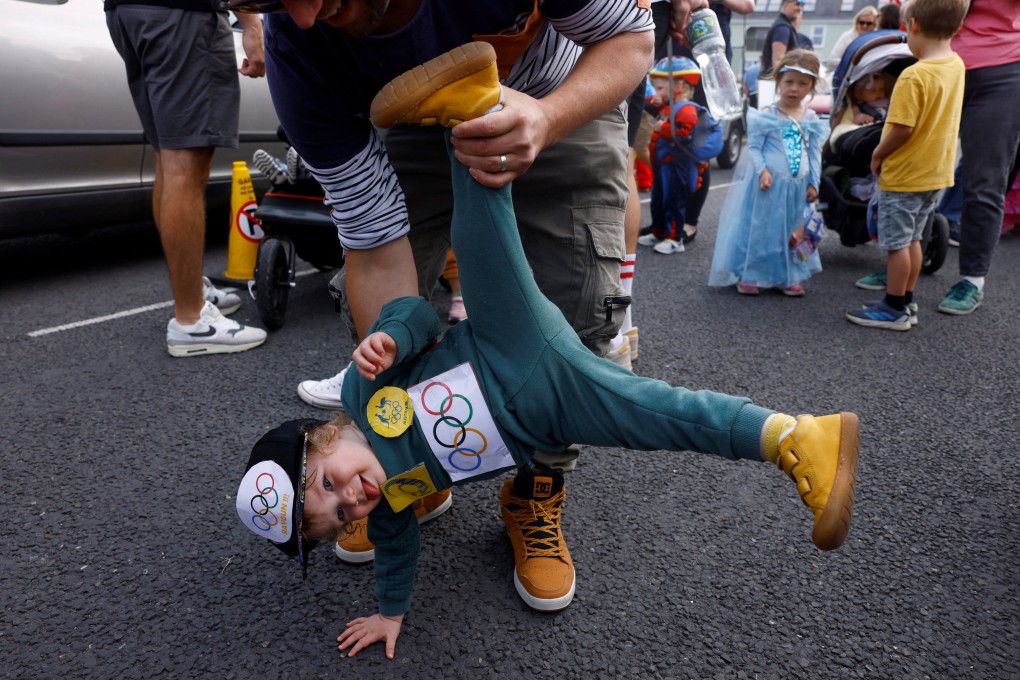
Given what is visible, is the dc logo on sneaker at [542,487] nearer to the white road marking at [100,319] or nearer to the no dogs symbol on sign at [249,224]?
→ the no dogs symbol on sign at [249,224]

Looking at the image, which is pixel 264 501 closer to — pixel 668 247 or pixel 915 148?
pixel 915 148

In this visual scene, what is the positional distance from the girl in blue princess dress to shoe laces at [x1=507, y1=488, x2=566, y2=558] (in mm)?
2622

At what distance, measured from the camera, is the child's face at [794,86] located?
3959 mm

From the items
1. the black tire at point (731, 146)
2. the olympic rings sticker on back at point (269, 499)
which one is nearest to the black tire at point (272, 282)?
the olympic rings sticker on back at point (269, 499)

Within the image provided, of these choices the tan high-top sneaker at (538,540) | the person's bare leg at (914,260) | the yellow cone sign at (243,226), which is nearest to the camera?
the tan high-top sneaker at (538,540)

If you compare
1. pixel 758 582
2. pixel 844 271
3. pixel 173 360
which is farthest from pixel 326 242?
pixel 844 271

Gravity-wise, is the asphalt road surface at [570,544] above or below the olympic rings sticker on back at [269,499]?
below

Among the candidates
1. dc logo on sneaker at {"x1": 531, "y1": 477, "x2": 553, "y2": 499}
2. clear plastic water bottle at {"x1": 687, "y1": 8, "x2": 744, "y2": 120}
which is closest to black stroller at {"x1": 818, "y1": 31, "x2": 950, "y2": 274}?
clear plastic water bottle at {"x1": 687, "y1": 8, "x2": 744, "y2": 120}

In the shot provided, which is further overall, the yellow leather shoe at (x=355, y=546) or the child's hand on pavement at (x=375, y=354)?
the yellow leather shoe at (x=355, y=546)

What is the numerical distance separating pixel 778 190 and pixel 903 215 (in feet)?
2.40

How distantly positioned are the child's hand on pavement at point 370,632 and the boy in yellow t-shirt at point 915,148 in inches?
114

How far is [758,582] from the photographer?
1714 mm

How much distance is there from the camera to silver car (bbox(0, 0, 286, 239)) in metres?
3.35

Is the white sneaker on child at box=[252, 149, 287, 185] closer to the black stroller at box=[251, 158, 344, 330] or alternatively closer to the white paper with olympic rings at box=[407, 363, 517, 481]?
the black stroller at box=[251, 158, 344, 330]
